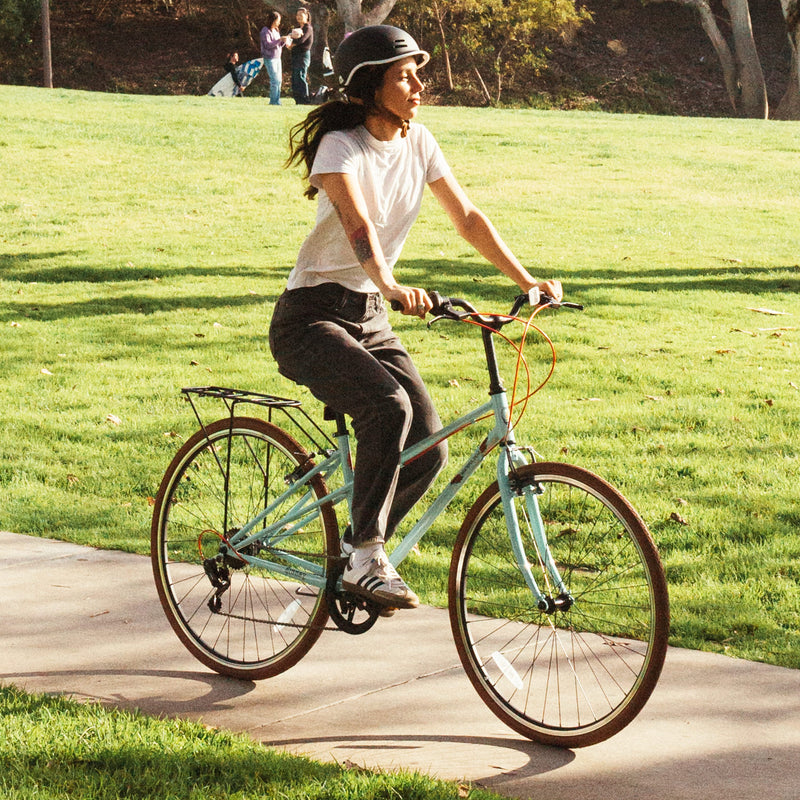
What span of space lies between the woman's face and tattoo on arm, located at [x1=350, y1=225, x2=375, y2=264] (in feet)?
1.50

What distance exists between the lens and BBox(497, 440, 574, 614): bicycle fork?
384 centimetres

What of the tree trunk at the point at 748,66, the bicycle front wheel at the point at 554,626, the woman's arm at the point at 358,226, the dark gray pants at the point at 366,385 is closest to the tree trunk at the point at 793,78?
the tree trunk at the point at 748,66

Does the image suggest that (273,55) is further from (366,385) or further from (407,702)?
(407,702)

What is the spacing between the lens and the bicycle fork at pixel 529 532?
3.84 meters

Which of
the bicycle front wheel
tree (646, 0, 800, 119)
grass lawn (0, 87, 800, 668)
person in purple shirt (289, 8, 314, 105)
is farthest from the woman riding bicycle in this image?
tree (646, 0, 800, 119)

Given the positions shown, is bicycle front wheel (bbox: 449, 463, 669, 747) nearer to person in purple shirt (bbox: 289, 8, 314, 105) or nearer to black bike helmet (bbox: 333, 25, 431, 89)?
black bike helmet (bbox: 333, 25, 431, 89)

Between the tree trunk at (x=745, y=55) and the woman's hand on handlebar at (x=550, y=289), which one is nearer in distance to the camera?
the woman's hand on handlebar at (x=550, y=289)

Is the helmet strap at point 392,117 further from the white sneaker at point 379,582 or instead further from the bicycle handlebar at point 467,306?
the white sneaker at point 379,582

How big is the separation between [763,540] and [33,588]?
10.9 ft

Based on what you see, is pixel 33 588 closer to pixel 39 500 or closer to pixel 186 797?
pixel 39 500

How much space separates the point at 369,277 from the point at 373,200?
26cm

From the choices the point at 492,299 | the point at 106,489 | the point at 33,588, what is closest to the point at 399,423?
the point at 33,588

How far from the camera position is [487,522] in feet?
13.2

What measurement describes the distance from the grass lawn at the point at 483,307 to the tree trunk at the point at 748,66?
58.5ft
